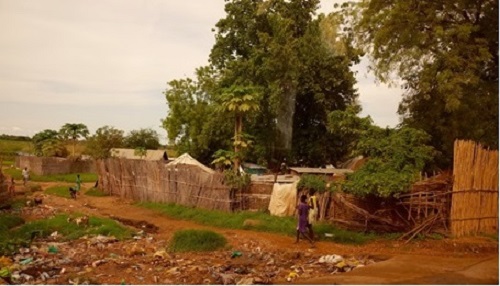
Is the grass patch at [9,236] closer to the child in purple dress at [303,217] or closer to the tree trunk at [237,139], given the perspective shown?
the child in purple dress at [303,217]

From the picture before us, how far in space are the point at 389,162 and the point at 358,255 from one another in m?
2.98

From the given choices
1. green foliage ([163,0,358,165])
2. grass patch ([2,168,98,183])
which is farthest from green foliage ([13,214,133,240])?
grass patch ([2,168,98,183])

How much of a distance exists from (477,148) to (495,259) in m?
3.14

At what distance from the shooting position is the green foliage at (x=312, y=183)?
45.4ft

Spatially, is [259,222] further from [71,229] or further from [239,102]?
[239,102]

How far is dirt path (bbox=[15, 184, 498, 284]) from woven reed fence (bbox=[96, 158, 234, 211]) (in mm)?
1404

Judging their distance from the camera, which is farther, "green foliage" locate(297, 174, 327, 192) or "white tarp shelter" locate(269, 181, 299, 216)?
"white tarp shelter" locate(269, 181, 299, 216)

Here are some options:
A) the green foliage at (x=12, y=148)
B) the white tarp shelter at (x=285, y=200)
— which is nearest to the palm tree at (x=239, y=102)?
the white tarp shelter at (x=285, y=200)

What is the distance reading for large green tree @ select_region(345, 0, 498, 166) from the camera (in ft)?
48.0

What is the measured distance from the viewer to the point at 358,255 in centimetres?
1073

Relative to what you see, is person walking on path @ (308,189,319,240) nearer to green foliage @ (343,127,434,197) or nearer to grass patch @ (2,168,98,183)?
green foliage @ (343,127,434,197)

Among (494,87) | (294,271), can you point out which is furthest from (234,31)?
(294,271)

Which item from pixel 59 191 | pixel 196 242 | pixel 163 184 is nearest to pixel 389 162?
pixel 196 242

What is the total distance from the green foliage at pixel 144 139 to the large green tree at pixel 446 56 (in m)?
37.5
